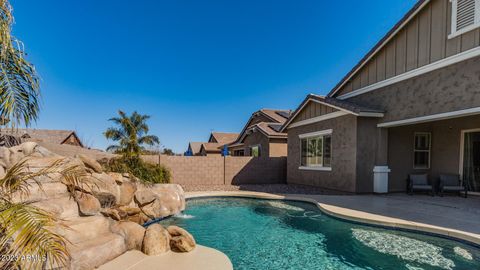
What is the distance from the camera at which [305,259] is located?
5.20m

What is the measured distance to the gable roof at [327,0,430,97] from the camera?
33.0 ft

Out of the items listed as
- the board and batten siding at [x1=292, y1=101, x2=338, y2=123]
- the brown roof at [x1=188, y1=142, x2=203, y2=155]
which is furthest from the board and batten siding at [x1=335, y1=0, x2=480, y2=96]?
the brown roof at [x1=188, y1=142, x2=203, y2=155]

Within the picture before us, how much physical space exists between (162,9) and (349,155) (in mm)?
13938

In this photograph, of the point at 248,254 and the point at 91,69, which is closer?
the point at 248,254

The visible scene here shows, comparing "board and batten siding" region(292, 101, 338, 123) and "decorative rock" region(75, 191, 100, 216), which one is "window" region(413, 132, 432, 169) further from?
"decorative rock" region(75, 191, 100, 216)

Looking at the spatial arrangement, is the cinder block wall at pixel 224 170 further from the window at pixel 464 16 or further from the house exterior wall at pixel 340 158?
the window at pixel 464 16

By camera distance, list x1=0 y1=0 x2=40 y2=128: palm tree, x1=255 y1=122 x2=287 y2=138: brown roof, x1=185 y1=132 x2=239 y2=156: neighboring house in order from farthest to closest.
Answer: x1=185 y1=132 x2=239 y2=156: neighboring house → x1=255 y1=122 x2=287 y2=138: brown roof → x1=0 y1=0 x2=40 y2=128: palm tree

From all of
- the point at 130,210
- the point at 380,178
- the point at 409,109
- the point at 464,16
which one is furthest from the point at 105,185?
the point at 464,16

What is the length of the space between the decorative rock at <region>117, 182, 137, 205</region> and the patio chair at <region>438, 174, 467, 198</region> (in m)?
12.5

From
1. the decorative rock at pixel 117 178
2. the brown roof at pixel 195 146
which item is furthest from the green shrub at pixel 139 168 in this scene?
the brown roof at pixel 195 146

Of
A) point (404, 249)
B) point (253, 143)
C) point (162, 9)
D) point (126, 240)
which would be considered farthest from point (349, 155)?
point (162, 9)

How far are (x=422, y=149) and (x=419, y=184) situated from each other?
2029 millimetres

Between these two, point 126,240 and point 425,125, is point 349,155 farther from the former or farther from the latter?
point 126,240

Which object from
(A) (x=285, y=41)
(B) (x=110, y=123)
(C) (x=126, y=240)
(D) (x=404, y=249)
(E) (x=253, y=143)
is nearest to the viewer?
(C) (x=126, y=240)
